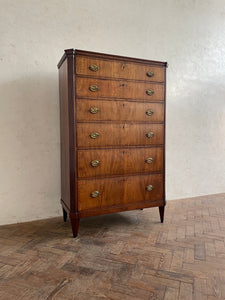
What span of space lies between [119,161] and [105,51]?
1637mm

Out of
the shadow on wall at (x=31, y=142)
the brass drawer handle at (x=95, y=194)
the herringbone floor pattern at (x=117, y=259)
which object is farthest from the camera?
the shadow on wall at (x=31, y=142)

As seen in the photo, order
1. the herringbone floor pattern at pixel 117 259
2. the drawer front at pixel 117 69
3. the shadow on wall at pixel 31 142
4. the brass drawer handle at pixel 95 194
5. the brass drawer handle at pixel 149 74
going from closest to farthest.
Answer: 1. the herringbone floor pattern at pixel 117 259
2. the drawer front at pixel 117 69
3. the brass drawer handle at pixel 95 194
4. the brass drawer handle at pixel 149 74
5. the shadow on wall at pixel 31 142

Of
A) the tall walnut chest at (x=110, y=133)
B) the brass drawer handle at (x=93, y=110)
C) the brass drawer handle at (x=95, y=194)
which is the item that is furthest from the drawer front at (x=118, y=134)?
the brass drawer handle at (x=95, y=194)

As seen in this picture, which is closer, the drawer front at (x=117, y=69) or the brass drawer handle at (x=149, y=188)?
the drawer front at (x=117, y=69)

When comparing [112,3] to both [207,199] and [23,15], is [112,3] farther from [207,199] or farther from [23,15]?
[207,199]

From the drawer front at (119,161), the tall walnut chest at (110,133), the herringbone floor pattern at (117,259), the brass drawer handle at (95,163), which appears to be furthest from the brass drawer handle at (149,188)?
the brass drawer handle at (95,163)

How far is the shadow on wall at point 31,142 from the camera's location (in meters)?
2.85

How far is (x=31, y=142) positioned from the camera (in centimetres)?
296

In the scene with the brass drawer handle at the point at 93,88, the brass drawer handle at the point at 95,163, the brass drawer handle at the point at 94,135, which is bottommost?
the brass drawer handle at the point at 95,163

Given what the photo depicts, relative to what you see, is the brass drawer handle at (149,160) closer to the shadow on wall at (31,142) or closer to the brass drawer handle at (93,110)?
the brass drawer handle at (93,110)

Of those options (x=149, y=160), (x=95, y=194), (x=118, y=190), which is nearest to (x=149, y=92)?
(x=149, y=160)

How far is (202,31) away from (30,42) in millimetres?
2721

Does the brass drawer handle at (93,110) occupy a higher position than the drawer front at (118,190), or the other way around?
the brass drawer handle at (93,110)

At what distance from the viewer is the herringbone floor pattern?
5.45ft
